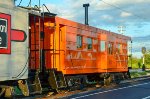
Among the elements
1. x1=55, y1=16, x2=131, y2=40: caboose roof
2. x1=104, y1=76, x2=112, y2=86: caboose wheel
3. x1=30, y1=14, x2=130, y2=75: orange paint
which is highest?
x1=55, y1=16, x2=131, y2=40: caboose roof

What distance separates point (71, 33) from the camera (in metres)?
18.1

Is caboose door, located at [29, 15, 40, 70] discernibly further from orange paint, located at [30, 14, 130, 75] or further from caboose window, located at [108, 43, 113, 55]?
caboose window, located at [108, 43, 113, 55]

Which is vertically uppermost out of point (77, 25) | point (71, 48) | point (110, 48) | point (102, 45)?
point (77, 25)

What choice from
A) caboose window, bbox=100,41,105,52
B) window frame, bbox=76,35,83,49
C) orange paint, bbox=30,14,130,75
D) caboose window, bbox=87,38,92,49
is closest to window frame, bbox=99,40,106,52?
caboose window, bbox=100,41,105,52

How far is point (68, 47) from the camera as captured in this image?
17.7 metres

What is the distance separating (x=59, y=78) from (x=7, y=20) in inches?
203

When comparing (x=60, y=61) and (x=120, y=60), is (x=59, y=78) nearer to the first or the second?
(x=60, y=61)

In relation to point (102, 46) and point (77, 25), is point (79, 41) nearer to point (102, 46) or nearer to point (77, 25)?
point (77, 25)

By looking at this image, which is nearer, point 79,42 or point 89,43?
point 79,42

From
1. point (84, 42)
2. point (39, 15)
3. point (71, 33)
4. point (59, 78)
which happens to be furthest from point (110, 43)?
point (39, 15)

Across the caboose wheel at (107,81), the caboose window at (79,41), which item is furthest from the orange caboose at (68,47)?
the caboose wheel at (107,81)

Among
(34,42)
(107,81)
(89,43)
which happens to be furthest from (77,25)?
(107,81)

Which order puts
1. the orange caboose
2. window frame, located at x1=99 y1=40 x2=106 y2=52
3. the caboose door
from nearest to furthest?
1. the caboose door
2. the orange caboose
3. window frame, located at x1=99 y1=40 x2=106 y2=52

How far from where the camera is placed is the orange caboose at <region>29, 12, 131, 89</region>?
16062 mm
